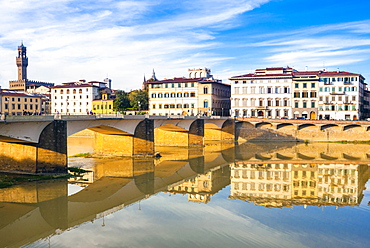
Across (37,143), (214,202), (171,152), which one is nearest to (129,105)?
(171,152)

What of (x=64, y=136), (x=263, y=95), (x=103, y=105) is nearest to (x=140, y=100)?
(x=103, y=105)

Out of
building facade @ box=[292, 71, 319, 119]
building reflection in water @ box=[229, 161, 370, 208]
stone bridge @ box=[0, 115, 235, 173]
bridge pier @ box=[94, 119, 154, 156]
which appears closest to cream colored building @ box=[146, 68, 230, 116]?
building facade @ box=[292, 71, 319, 119]

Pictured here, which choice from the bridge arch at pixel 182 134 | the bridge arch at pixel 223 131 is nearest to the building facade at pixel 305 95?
the bridge arch at pixel 223 131

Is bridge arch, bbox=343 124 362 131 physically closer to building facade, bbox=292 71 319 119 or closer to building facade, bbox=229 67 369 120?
building facade, bbox=229 67 369 120

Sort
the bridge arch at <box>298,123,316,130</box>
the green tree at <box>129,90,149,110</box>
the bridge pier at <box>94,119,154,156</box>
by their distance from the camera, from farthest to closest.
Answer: the green tree at <box>129,90,149,110</box>
the bridge arch at <box>298,123,316,130</box>
the bridge pier at <box>94,119,154,156</box>

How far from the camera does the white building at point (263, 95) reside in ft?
262

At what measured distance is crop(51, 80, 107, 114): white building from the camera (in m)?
95.0

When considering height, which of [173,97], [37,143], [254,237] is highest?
[173,97]

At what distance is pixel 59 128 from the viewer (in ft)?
112

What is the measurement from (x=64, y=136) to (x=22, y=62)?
156813 millimetres

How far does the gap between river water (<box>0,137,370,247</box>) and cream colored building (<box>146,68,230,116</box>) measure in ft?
133

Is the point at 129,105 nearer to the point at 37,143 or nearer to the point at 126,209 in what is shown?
the point at 37,143

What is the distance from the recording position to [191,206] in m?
27.0

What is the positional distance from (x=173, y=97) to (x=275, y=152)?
117ft
